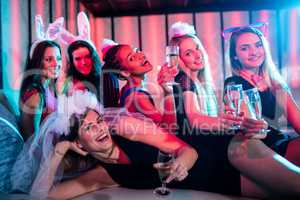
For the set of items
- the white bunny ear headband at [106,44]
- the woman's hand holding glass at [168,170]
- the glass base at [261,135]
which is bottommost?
the woman's hand holding glass at [168,170]

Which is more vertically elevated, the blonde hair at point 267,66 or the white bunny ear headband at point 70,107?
the blonde hair at point 267,66

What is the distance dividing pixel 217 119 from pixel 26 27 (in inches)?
52.8

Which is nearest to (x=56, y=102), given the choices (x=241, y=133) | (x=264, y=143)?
(x=241, y=133)

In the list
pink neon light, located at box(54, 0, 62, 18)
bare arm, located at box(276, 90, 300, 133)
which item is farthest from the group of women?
pink neon light, located at box(54, 0, 62, 18)

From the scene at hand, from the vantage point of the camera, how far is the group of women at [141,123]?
1827 mm

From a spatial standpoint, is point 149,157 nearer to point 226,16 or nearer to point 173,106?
point 173,106

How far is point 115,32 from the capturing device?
1.98 meters

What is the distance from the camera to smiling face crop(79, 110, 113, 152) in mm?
1976

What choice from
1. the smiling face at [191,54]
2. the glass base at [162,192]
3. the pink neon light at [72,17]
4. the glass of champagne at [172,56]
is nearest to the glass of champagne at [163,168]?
the glass base at [162,192]

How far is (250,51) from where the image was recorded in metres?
1.83

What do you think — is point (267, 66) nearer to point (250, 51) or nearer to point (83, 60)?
point (250, 51)

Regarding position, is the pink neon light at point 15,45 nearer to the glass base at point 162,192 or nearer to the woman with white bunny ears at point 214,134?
the woman with white bunny ears at point 214,134

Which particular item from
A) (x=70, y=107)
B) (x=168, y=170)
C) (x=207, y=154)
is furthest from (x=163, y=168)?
(x=70, y=107)

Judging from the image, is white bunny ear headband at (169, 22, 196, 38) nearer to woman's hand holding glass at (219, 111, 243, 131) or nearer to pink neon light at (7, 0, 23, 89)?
woman's hand holding glass at (219, 111, 243, 131)
